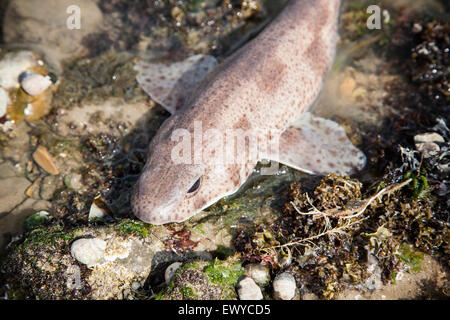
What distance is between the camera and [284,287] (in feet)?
12.8

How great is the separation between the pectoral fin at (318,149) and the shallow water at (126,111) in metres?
0.31

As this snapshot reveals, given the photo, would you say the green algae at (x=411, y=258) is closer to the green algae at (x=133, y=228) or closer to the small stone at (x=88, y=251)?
the green algae at (x=133, y=228)

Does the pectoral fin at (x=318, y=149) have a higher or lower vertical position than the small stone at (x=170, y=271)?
higher

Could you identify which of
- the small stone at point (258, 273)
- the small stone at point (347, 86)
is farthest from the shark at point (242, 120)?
the small stone at point (258, 273)

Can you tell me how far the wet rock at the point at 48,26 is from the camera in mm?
6328

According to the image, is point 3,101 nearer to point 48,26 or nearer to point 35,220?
point 48,26

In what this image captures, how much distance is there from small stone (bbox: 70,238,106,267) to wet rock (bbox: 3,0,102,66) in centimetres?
412

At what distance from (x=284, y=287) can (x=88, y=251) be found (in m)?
2.49

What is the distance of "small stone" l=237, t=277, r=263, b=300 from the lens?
12.5 ft

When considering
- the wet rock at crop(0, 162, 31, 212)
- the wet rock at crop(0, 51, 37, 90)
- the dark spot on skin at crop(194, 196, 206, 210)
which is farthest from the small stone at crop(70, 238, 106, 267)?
the wet rock at crop(0, 51, 37, 90)

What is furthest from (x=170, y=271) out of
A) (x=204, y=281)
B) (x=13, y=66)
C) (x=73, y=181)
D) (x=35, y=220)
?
(x=13, y=66)

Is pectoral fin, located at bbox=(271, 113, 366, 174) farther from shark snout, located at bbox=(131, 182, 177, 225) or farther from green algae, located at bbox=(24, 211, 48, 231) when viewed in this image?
green algae, located at bbox=(24, 211, 48, 231)
